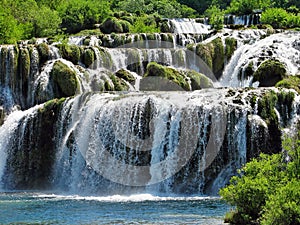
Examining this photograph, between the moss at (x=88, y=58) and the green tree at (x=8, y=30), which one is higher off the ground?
the green tree at (x=8, y=30)

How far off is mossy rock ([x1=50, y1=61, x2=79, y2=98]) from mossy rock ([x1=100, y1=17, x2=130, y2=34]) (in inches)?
857

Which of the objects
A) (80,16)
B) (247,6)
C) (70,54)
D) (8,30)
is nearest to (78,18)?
(80,16)

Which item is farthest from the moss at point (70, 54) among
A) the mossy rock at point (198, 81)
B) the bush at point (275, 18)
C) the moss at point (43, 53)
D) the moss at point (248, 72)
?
the bush at point (275, 18)

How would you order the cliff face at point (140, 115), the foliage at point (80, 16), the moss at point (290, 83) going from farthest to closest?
the foliage at point (80, 16) < the moss at point (290, 83) < the cliff face at point (140, 115)

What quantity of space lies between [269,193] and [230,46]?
3295cm

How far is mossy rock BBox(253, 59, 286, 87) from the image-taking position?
41.7 m

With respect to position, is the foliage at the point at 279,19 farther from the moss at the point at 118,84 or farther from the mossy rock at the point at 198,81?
the moss at the point at 118,84

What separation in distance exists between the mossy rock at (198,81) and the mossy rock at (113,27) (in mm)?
21390

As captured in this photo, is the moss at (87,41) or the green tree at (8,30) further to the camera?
the green tree at (8,30)

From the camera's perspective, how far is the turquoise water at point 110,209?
74.7 feet

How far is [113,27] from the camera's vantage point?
2586 inches

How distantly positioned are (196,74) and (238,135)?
1294cm

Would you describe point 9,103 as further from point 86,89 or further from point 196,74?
point 196,74

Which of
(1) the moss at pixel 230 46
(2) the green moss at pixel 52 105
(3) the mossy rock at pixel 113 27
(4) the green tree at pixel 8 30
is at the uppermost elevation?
(3) the mossy rock at pixel 113 27
